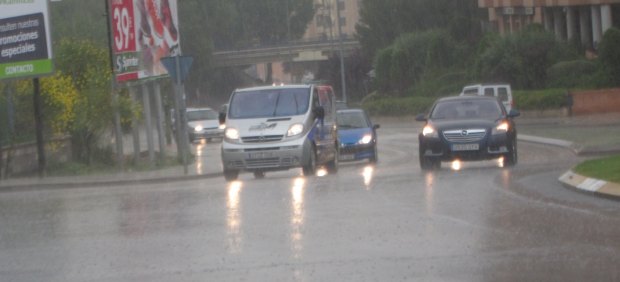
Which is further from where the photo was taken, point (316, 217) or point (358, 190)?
point (358, 190)

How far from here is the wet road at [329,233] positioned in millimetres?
10797

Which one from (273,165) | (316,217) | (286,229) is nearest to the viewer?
(286,229)

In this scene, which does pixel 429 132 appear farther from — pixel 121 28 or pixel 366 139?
pixel 121 28

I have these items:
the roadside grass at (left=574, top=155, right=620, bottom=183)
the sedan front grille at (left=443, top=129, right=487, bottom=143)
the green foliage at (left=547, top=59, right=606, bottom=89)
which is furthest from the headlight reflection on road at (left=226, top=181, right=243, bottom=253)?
the green foliage at (left=547, top=59, right=606, bottom=89)

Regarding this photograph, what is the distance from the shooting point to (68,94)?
3366 cm

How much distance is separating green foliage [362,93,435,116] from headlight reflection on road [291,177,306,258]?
44.1 metres

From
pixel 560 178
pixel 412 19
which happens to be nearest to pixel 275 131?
pixel 560 178

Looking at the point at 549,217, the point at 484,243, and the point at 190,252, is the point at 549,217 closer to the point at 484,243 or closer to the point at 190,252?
Answer: the point at 484,243

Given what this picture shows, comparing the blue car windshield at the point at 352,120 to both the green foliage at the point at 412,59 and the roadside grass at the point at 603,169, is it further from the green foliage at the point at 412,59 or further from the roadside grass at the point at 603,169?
the green foliage at the point at 412,59

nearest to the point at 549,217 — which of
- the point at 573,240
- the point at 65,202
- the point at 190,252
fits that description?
the point at 573,240

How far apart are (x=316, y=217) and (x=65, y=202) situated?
646 cm

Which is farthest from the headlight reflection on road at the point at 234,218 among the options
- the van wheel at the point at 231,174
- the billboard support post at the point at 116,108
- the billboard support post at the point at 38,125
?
the billboard support post at the point at 116,108

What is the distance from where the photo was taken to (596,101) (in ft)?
172

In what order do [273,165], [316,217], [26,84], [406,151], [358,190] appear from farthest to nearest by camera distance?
[406,151] → [26,84] → [273,165] → [358,190] → [316,217]
